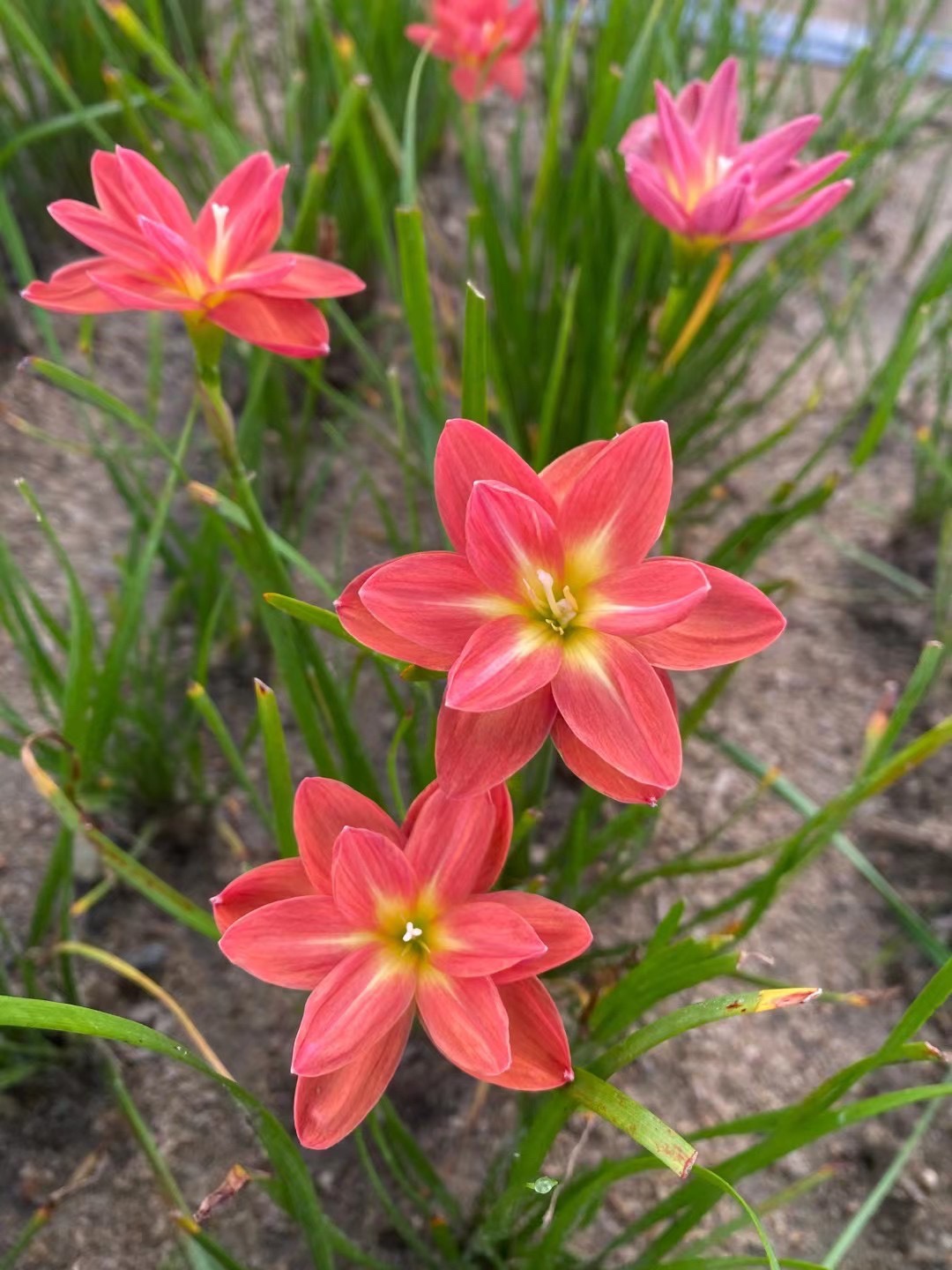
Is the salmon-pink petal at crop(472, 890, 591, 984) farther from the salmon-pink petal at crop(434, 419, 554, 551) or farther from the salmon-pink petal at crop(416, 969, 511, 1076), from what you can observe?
the salmon-pink petal at crop(434, 419, 554, 551)

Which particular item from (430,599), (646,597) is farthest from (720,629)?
(430,599)

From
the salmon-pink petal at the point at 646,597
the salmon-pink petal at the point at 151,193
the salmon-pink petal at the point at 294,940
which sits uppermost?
the salmon-pink petal at the point at 151,193

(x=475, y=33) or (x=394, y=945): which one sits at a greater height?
(x=475, y=33)

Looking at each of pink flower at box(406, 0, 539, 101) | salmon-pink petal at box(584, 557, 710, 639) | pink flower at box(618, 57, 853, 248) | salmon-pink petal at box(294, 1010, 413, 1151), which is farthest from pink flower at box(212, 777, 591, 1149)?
pink flower at box(406, 0, 539, 101)

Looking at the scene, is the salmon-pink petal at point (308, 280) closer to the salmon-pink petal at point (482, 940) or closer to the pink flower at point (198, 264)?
the pink flower at point (198, 264)

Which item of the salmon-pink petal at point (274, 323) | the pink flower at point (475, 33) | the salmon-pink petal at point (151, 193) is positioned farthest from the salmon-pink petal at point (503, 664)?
the pink flower at point (475, 33)

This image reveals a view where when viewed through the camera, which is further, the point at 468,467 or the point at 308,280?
the point at 308,280

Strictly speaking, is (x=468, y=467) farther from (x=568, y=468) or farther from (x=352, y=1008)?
(x=352, y=1008)
